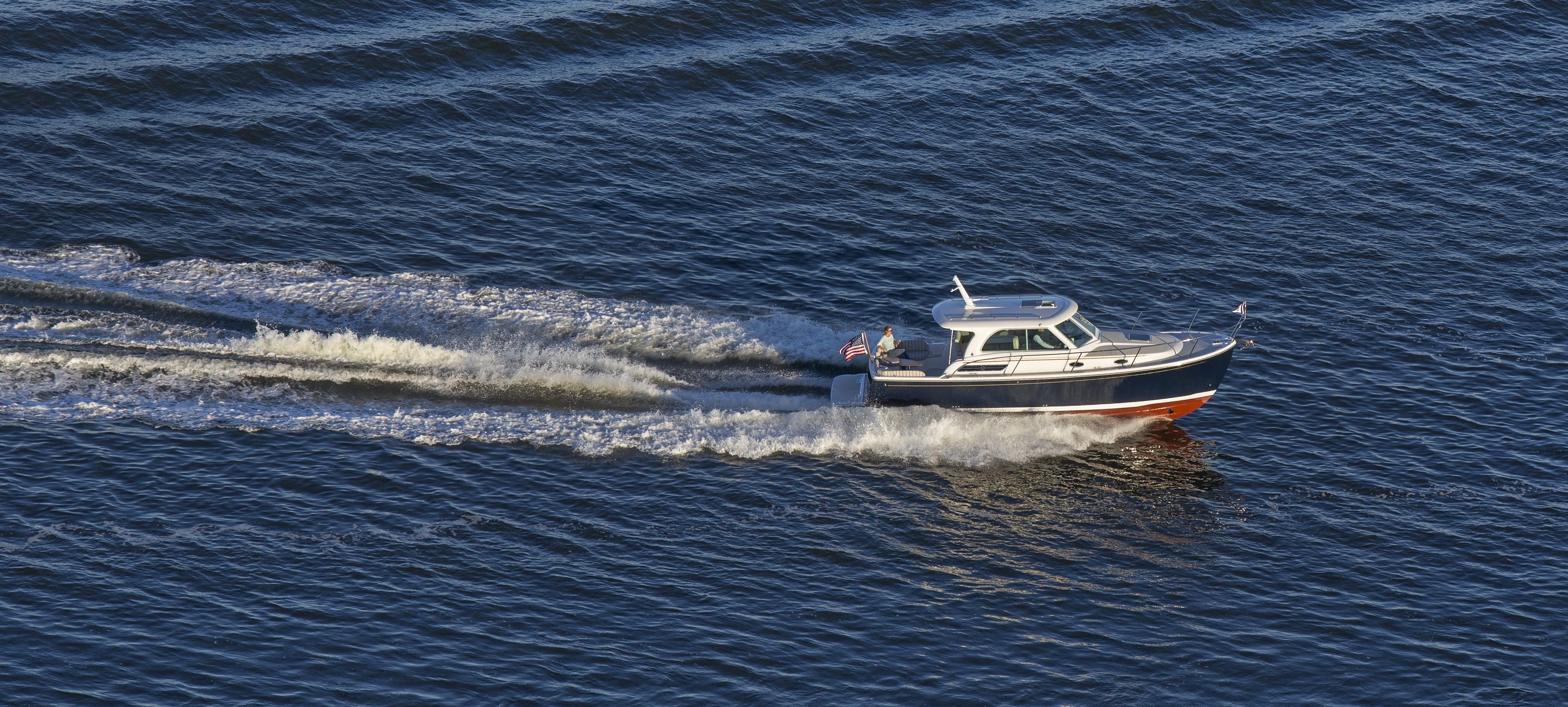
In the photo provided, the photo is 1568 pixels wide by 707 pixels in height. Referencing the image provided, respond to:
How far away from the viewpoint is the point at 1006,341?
3350 centimetres

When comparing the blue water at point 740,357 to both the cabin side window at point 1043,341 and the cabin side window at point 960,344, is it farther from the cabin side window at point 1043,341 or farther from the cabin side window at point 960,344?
the cabin side window at point 1043,341

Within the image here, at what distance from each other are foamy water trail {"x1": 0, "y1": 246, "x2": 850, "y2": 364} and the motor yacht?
3.59 metres

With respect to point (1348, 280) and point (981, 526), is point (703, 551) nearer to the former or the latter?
point (981, 526)

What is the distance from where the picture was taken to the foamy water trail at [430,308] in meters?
36.8

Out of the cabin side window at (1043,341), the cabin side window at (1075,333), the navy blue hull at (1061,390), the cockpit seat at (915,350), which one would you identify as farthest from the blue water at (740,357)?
the cabin side window at (1075,333)

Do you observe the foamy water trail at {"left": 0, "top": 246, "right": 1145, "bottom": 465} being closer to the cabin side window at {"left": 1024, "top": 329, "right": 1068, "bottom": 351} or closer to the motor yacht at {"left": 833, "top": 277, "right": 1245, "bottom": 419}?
the motor yacht at {"left": 833, "top": 277, "right": 1245, "bottom": 419}


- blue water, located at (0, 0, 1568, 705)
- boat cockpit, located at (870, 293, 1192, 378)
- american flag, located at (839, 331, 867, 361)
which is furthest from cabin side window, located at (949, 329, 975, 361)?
american flag, located at (839, 331, 867, 361)

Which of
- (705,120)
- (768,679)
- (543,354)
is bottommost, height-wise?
(768,679)

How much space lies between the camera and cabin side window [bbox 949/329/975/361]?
33688 millimetres

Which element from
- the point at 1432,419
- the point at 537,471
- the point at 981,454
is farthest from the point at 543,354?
the point at 1432,419

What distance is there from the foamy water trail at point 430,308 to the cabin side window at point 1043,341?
574cm

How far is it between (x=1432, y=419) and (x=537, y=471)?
22.4 m

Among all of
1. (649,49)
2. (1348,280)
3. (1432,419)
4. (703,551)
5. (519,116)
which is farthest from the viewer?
(649,49)

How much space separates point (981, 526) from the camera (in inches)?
1187
